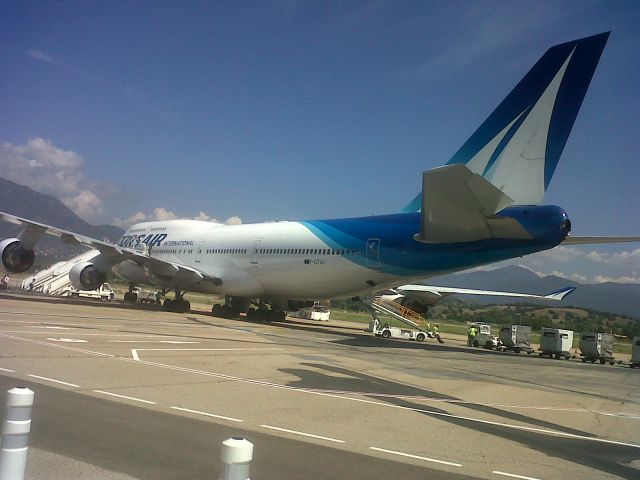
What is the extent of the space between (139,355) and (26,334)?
369 cm

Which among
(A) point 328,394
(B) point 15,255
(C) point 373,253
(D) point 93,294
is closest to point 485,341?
(C) point 373,253

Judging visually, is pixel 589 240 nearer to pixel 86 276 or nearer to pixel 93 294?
pixel 86 276

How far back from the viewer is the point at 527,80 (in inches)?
800

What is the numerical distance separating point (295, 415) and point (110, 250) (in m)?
24.8

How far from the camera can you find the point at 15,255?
91.9 feet

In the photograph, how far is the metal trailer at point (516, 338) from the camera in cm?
3100

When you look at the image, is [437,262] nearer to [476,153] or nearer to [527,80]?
[476,153]

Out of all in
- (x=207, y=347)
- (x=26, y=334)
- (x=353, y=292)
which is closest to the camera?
(x=26, y=334)

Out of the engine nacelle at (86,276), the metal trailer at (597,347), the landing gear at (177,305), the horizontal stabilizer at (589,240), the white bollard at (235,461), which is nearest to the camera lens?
the white bollard at (235,461)

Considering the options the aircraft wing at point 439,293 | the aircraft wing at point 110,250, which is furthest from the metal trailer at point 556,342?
the aircraft wing at point 110,250

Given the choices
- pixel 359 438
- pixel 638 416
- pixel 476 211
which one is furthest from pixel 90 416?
pixel 476 211

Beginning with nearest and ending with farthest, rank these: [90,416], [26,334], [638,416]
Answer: [90,416]
[638,416]
[26,334]

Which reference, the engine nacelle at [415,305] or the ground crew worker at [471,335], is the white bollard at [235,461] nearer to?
the ground crew worker at [471,335]

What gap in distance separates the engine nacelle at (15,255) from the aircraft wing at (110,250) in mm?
300
